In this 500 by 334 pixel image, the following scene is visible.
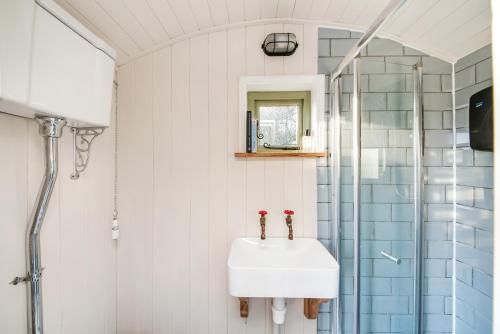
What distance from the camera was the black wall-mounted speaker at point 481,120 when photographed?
0.58 metres

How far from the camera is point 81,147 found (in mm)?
1254

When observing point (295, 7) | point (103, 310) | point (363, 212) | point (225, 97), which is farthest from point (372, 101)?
point (103, 310)

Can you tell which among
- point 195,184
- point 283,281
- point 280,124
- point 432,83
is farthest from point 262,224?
point 432,83

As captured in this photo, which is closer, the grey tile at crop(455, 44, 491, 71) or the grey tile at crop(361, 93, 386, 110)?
the grey tile at crop(455, 44, 491, 71)

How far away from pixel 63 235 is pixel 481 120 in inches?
66.1

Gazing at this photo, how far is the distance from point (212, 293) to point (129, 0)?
1.72m

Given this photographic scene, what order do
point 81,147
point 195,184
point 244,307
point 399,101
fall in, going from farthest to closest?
point 195,184 → point 244,307 → point 81,147 → point 399,101

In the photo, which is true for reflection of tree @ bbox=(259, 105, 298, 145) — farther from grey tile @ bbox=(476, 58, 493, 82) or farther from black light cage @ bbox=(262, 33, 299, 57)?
grey tile @ bbox=(476, 58, 493, 82)

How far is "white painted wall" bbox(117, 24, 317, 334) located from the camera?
1.49 meters

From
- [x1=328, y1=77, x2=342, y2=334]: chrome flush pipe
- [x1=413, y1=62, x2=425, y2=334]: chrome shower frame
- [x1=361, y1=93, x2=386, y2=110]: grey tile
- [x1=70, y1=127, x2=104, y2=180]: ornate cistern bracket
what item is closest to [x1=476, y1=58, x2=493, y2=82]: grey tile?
[x1=413, y1=62, x2=425, y2=334]: chrome shower frame

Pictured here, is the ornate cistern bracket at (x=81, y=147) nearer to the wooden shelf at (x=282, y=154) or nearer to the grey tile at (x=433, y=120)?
the wooden shelf at (x=282, y=154)

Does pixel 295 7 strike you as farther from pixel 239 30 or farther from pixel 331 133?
pixel 331 133

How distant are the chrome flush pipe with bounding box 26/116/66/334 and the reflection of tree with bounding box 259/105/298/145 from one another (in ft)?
3.60

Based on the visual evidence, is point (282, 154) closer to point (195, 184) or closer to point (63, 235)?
point (195, 184)
